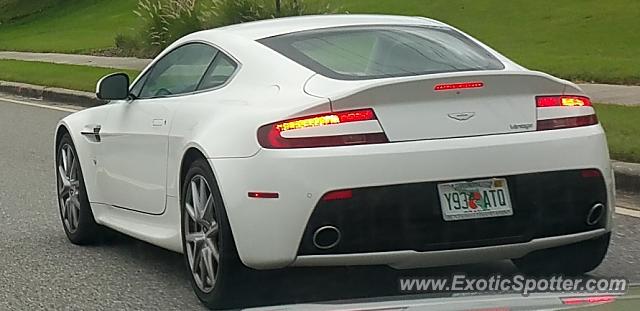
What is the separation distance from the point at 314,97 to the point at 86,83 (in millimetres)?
14675

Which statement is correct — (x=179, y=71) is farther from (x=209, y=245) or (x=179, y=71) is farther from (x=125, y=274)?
(x=209, y=245)

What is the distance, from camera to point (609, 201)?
5332 millimetres

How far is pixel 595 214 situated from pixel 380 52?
4.23 ft

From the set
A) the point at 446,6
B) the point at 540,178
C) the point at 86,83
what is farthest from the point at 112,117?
the point at 446,6

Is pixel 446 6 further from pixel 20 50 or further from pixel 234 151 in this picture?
pixel 234 151

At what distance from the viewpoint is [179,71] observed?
6.41 m

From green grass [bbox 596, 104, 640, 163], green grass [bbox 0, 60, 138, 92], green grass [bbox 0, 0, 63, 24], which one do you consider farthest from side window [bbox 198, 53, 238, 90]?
green grass [bbox 0, 0, 63, 24]

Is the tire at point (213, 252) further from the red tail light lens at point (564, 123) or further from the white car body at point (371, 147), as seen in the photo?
the red tail light lens at point (564, 123)

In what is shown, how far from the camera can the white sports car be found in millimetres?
4941

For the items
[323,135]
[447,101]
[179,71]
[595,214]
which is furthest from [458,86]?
[179,71]

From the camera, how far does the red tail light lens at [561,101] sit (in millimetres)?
5242

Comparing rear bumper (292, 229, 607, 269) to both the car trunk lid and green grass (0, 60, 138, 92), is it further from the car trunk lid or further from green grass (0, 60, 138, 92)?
green grass (0, 60, 138, 92)

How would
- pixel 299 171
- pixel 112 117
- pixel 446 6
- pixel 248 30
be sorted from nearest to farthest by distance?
pixel 299 171, pixel 248 30, pixel 112 117, pixel 446 6

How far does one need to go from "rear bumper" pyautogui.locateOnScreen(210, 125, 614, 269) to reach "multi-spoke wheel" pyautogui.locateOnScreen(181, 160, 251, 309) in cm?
12
